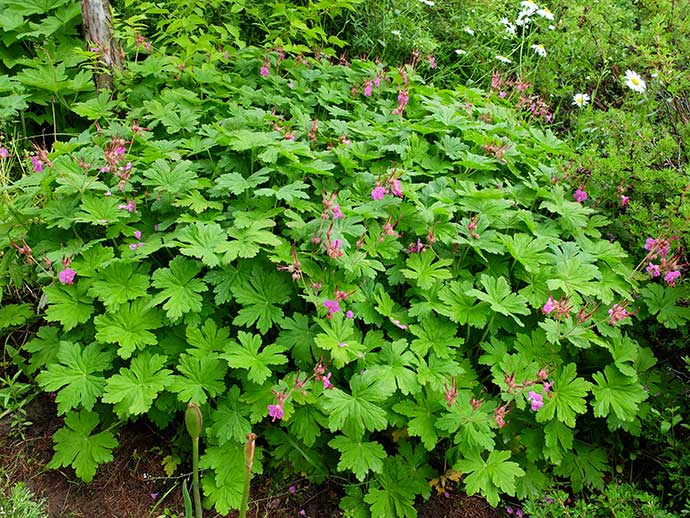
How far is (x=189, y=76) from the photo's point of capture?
305cm

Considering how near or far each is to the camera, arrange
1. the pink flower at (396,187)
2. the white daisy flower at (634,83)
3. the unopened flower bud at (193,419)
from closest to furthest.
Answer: the unopened flower bud at (193,419)
the pink flower at (396,187)
the white daisy flower at (634,83)

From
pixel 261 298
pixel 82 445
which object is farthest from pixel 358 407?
pixel 82 445

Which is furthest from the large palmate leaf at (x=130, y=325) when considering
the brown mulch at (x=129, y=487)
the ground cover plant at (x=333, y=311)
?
the brown mulch at (x=129, y=487)

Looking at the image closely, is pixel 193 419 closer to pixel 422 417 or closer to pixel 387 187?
pixel 422 417

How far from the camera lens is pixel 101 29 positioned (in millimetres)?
3172

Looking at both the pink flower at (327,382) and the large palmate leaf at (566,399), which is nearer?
the pink flower at (327,382)

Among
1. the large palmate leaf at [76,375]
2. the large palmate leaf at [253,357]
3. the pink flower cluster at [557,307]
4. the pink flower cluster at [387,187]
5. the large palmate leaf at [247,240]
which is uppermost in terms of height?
the pink flower cluster at [387,187]

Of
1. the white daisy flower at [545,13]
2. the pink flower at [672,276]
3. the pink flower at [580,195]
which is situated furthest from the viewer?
the white daisy flower at [545,13]

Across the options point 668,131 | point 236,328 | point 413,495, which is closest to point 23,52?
point 236,328

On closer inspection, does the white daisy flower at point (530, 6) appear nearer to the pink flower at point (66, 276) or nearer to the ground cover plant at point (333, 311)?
the ground cover plant at point (333, 311)

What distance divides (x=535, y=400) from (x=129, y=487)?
1524mm

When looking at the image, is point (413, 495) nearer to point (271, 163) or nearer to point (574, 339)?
point (574, 339)

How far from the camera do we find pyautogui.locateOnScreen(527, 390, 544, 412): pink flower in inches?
79.9

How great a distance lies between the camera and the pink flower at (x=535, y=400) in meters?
2.03
